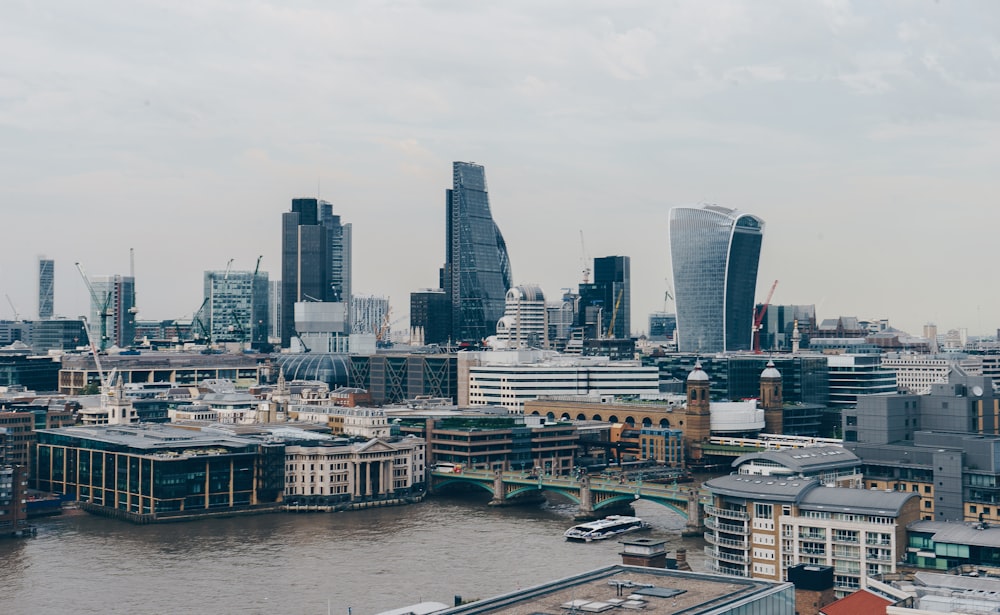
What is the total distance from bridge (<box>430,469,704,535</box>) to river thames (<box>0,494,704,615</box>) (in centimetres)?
180

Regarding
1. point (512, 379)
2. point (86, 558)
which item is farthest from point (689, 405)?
point (86, 558)

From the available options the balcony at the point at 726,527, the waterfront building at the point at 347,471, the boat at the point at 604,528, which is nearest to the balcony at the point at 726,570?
the balcony at the point at 726,527

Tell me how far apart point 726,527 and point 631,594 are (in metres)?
27.1

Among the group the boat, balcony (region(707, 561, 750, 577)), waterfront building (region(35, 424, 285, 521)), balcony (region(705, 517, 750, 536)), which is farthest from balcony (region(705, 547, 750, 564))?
waterfront building (region(35, 424, 285, 521))

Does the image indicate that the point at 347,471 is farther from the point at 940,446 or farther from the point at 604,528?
the point at 940,446

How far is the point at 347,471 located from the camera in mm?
107000

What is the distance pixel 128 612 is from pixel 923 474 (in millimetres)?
45701

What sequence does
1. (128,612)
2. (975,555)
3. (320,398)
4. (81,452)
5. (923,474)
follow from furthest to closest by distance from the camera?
1. (320,398)
2. (81,452)
3. (923,474)
4. (128,612)
5. (975,555)

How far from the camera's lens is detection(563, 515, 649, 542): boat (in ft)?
285

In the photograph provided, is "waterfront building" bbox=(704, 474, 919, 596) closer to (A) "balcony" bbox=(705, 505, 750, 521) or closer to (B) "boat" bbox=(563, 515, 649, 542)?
(A) "balcony" bbox=(705, 505, 750, 521)

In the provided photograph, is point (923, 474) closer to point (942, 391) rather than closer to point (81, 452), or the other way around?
point (942, 391)

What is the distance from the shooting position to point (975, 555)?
201 ft

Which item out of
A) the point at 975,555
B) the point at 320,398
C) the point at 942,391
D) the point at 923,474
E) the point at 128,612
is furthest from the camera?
the point at 320,398

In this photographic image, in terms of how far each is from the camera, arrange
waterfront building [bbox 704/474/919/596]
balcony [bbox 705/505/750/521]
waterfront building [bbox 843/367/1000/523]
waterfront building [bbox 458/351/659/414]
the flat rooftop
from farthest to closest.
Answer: waterfront building [bbox 458/351/659/414] < waterfront building [bbox 843/367/1000/523] < balcony [bbox 705/505/750/521] < waterfront building [bbox 704/474/919/596] < the flat rooftop
